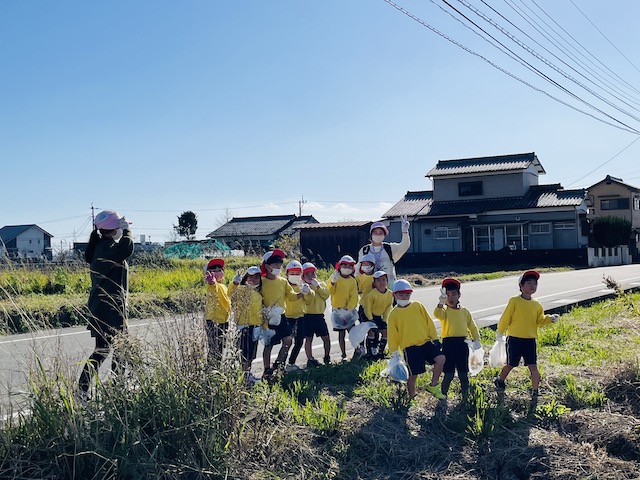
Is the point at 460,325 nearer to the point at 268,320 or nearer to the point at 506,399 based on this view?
the point at 506,399

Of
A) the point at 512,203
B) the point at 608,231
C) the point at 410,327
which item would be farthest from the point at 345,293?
the point at 608,231

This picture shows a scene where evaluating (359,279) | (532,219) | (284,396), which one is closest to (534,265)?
(532,219)

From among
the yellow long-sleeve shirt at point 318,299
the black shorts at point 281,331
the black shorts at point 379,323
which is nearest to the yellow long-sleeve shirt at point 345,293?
the yellow long-sleeve shirt at point 318,299

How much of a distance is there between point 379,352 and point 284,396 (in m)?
2.34

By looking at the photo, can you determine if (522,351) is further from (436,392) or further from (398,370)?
(398,370)

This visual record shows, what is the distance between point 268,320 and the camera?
612 cm

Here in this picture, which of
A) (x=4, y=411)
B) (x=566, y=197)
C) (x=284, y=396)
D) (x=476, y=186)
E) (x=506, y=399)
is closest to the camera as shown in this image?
(x=4, y=411)

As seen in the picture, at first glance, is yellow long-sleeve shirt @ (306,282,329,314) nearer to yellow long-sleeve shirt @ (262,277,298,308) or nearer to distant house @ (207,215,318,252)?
yellow long-sleeve shirt @ (262,277,298,308)

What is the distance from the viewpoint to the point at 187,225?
5162cm

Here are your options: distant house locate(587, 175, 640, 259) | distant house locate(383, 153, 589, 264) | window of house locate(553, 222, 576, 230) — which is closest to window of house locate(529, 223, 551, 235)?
distant house locate(383, 153, 589, 264)

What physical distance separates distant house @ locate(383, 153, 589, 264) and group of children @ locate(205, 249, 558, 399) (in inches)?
1071

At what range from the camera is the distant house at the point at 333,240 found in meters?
25.0

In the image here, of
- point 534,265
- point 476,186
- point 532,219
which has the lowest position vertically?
point 534,265

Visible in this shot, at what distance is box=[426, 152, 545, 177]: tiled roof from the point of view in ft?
122
